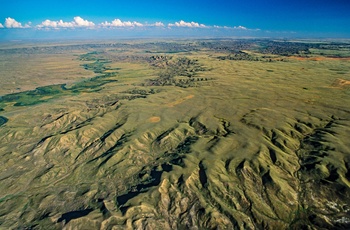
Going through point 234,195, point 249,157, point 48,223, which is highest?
point 249,157

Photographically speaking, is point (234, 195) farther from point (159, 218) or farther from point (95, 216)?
point (95, 216)

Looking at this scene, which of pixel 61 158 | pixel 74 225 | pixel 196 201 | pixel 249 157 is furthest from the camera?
pixel 61 158

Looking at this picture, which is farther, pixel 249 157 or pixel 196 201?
pixel 249 157

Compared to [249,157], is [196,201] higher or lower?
lower

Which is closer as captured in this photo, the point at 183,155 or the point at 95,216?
the point at 95,216

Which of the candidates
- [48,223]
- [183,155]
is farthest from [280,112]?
[48,223]

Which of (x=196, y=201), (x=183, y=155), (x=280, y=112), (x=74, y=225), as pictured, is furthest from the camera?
(x=280, y=112)

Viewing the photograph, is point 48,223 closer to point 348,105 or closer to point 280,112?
point 280,112

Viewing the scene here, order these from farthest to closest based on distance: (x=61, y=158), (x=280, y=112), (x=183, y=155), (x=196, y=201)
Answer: (x=280, y=112), (x=61, y=158), (x=183, y=155), (x=196, y=201)

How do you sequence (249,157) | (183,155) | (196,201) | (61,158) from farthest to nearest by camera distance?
(61,158) < (183,155) < (249,157) < (196,201)

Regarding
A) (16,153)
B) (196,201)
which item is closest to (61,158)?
(16,153)
